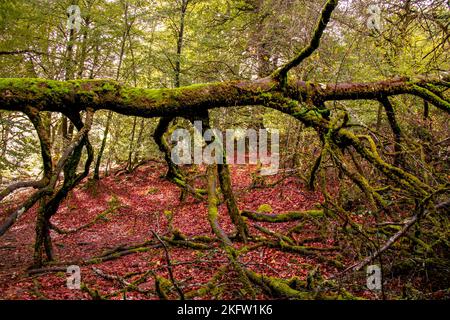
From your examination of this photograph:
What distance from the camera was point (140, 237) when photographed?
855 centimetres

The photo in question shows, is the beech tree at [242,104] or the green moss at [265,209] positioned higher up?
the beech tree at [242,104]

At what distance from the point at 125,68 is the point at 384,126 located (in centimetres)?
1020

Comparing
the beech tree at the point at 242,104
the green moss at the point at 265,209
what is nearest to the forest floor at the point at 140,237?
the green moss at the point at 265,209

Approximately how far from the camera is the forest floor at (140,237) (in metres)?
4.96

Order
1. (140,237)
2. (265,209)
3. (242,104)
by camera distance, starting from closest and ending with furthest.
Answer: (242,104), (140,237), (265,209)

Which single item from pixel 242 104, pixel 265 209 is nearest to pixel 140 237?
pixel 265 209

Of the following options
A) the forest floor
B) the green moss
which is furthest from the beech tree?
the green moss

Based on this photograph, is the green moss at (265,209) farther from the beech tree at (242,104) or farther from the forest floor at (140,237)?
the beech tree at (242,104)

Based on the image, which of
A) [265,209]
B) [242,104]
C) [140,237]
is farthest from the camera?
[265,209]

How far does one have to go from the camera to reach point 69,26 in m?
12.7

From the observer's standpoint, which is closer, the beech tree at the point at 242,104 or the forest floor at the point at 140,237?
the beech tree at the point at 242,104

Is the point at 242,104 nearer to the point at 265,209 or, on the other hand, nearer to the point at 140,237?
the point at 265,209
